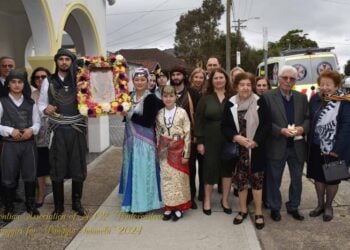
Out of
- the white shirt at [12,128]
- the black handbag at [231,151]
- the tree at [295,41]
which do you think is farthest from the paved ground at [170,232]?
the tree at [295,41]

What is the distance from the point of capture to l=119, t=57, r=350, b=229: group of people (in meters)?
4.56

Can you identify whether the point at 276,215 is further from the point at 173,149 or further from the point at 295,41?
the point at 295,41

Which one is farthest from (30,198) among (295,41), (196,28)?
(295,41)

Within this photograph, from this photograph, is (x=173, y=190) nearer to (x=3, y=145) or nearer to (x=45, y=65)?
(x=3, y=145)

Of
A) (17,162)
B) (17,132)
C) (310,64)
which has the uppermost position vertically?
(310,64)

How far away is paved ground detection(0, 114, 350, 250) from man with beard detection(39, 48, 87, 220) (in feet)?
1.37

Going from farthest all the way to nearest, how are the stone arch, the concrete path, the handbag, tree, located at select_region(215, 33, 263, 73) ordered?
tree, located at select_region(215, 33, 263, 73) < the stone arch < the handbag < the concrete path

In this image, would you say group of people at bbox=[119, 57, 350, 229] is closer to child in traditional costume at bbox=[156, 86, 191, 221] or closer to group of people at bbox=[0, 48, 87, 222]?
child in traditional costume at bbox=[156, 86, 191, 221]

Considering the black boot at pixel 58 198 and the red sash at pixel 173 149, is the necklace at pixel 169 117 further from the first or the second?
the black boot at pixel 58 198

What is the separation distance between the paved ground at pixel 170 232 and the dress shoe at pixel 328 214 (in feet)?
0.19

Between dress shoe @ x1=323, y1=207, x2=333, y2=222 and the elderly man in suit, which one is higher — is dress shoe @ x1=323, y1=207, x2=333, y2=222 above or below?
below

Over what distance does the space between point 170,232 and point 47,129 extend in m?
1.95

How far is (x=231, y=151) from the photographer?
4.62m

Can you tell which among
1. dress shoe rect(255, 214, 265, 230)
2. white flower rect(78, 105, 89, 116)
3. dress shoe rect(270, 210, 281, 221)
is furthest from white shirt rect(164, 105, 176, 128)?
dress shoe rect(270, 210, 281, 221)
